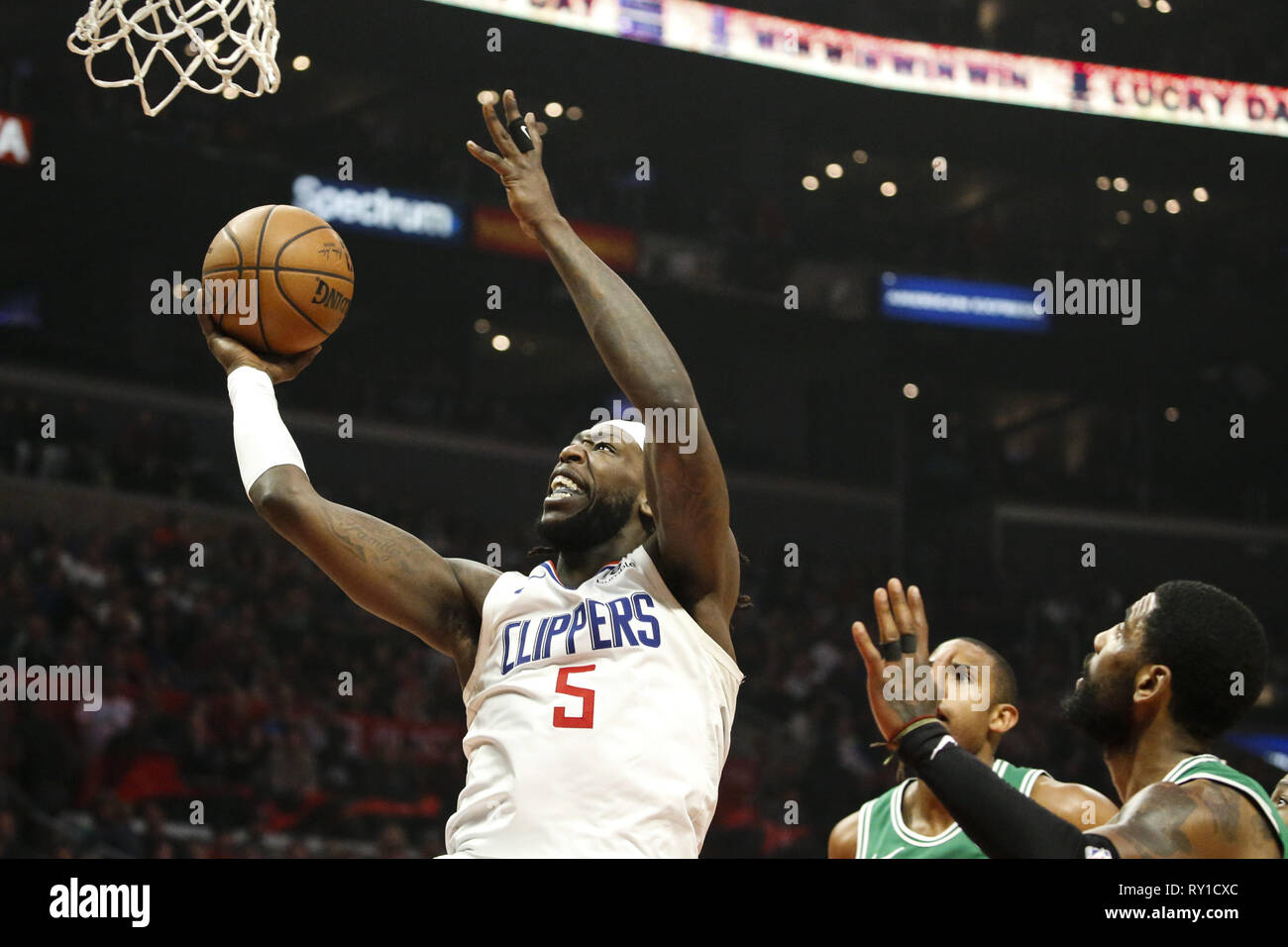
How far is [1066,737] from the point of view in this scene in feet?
46.1

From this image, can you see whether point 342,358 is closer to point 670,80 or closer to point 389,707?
point 670,80

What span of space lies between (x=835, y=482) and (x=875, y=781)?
6.86 meters

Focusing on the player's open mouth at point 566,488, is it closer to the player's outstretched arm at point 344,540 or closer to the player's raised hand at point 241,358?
the player's outstretched arm at point 344,540

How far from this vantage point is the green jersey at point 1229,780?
2.60 metres

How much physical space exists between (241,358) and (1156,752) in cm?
206

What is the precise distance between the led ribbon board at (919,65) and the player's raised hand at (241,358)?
11.7 metres

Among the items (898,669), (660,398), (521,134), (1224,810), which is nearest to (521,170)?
(521,134)

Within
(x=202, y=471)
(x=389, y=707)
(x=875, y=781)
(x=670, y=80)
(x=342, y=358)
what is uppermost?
(x=670, y=80)

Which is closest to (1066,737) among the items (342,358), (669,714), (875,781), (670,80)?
(875,781)

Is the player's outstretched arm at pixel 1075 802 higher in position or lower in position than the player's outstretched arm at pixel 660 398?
lower

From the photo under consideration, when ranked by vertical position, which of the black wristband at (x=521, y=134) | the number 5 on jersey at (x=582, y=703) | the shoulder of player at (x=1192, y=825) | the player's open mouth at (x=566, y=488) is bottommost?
the shoulder of player at (x=1192, y=825)

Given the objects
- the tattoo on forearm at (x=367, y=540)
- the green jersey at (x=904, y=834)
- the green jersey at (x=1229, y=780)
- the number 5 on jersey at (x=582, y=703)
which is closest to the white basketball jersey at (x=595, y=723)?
the number 5 on jersey at (x=582, y=703)

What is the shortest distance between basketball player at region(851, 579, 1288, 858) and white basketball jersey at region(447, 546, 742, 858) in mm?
470
